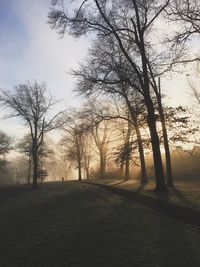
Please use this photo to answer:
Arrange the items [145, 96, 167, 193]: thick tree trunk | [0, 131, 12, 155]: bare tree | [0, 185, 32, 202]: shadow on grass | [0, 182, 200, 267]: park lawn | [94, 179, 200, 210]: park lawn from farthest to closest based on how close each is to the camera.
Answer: [0, 131, 12, 155]: bare tree, [0, 185, 32, 202]: shadow on grass, [145, 96, 167, 193]: thick tree trunk, [94, 179, 200, 210]: park lawn, [0, 182, 200, 267]: park lawn

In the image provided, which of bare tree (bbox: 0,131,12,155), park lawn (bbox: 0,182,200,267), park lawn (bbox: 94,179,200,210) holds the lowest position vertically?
park lawn (bbox: 0,182,200,267)

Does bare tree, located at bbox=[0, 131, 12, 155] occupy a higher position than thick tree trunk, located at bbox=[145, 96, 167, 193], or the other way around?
bare tree, located at bbox=[0, 131, 12, 155]

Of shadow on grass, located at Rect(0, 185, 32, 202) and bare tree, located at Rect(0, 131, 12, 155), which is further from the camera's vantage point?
bare tree, located at Rect(0, 131, 12, 155)

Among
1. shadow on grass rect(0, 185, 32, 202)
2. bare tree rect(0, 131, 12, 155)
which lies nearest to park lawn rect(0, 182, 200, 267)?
shadow on grass rect(0, 185, 32, 202)

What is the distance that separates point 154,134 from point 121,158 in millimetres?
5878

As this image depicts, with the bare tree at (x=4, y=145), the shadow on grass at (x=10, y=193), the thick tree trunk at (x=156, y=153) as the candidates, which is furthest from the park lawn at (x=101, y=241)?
the bare tree at (x=4, y=145)

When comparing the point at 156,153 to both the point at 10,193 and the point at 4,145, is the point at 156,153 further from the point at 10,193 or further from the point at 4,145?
the point at 4,145

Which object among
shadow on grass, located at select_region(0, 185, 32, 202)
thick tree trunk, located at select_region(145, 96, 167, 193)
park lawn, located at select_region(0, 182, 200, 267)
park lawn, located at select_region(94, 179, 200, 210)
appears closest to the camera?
park lawn, located at select_region(0, 182, 200, 267)

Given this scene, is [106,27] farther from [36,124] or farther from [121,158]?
[36,124]

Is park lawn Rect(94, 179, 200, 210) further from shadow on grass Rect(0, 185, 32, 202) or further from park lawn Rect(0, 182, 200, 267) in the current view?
shadow on grass Rect(0, 185, 32, 202)

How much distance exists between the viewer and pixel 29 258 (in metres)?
7.53

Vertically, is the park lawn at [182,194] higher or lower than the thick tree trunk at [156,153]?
lower

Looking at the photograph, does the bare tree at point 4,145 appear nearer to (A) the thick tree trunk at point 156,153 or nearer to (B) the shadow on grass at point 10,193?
(B) the shadow on grass at point 10,193

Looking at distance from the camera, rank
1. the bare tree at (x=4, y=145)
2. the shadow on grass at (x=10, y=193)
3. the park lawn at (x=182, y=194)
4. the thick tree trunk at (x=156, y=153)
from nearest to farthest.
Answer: the park lawn at (x=182, y=194) → the thick tree trunk at (x=156, y=153) → the shadow on grass at (x=10, y=193) → the bare tree at (x=4, y=145)
